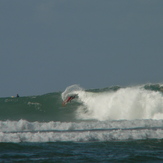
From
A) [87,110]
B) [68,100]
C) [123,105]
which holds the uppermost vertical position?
[68,100]

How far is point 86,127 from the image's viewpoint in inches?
833

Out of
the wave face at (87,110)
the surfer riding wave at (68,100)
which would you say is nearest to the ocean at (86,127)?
the wave face at (87,110)

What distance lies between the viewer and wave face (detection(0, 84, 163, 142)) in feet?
72.7

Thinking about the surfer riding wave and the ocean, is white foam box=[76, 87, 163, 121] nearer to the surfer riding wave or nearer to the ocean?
the ocean

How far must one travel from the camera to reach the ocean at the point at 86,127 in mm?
13414

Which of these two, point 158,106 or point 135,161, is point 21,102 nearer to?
point 158,106

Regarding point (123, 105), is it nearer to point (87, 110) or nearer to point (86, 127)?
point (87, 110)

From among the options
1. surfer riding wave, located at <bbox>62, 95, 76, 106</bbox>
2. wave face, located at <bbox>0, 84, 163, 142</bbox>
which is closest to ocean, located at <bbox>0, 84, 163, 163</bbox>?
wave face, located at <bbox>0, 84, 163, 142</bbox>

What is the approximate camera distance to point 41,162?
40.2ft

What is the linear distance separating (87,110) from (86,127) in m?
9.53

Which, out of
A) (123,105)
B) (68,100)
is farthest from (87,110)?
(123,105)

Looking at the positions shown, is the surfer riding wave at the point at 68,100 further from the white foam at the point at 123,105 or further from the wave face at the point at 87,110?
the white foam at the point at 123,105

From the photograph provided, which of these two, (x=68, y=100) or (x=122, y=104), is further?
(x=68, y=100)

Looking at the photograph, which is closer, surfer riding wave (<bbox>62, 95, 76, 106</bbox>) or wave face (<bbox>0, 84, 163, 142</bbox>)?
wave face (<bbox>0, 84, 163, 142</bbox>)
